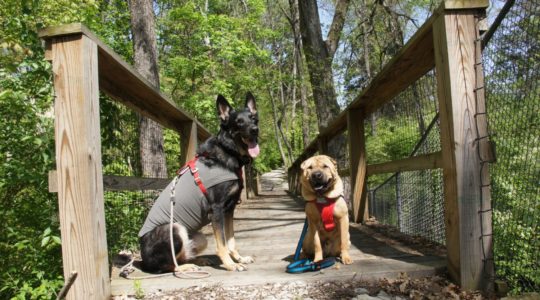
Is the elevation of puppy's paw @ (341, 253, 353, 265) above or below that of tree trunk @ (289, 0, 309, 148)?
below

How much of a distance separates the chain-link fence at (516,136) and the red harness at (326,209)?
4.11 feet

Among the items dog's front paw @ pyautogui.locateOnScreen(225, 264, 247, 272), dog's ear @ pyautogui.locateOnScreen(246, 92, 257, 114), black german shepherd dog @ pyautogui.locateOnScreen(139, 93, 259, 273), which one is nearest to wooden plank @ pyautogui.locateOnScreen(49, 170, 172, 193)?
black german shepherd dog @ pyautogui.locateOnScreen(139, 93, 259, 273)

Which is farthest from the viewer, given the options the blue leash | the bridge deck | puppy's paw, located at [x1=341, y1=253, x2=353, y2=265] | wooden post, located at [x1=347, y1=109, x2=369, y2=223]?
wooden post, located at [x1=347, y1=109, x2=369, y2=223]

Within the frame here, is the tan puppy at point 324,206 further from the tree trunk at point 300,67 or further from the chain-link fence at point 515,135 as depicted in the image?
the tree trunk at point 300,67

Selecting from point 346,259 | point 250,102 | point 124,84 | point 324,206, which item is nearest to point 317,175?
point 324,206

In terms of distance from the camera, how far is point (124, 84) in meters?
3.26

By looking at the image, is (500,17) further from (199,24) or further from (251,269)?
(199,24)

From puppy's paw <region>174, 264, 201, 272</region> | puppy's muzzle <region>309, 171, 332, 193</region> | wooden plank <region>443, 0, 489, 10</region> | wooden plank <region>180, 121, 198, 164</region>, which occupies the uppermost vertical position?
wooden plank <region>443, 0, 489, 10</region>

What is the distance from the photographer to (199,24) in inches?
513

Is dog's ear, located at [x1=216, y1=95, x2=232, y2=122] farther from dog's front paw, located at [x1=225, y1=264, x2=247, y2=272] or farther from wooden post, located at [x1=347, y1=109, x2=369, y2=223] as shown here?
wooden post, located at [x1=347, y1=109, x2=369, y2=223]

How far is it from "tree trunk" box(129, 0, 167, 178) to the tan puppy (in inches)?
151

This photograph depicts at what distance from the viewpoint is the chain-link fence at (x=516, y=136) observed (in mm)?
2555

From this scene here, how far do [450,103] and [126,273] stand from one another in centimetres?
250

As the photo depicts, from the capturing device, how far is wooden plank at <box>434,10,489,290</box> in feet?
7.34
